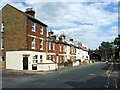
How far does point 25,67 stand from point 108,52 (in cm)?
9571

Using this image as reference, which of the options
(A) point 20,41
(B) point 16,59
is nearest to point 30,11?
(A) point 20,41

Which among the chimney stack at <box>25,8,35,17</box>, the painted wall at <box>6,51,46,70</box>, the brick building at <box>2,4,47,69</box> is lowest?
the painted wall at <box>6,51,46,70</box>

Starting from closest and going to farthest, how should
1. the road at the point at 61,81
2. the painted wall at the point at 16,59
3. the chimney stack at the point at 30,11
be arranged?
the road at the point at 61,81, the painted wall at the point at 16,59, the chimney stack at the point at 30,11

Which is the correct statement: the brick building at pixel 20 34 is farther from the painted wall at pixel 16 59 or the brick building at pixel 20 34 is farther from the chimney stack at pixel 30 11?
the chimney stack at pixel 30 11

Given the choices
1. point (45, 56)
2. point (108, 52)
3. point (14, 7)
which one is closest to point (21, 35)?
point (14, 7)

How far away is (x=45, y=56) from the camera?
→ 47531mm

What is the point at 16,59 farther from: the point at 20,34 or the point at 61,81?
the point at 61,81

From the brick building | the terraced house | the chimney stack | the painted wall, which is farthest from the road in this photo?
the chimney stack

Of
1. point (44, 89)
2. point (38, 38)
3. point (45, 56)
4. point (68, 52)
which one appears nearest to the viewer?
point (44, 89)

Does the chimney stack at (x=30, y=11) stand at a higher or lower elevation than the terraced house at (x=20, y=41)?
higher

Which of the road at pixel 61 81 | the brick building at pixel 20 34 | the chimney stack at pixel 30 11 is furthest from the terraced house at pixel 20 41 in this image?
the road at pixel 61 81

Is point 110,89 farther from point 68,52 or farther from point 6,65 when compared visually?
point 68,52

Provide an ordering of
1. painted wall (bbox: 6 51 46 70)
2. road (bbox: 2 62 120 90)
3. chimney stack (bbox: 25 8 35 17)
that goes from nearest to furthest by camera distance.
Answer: road (bbox: 2 62 120 90), painted wall (bbox: 6 51 46 70), chimney stack (bbox: 25 8 35 17)

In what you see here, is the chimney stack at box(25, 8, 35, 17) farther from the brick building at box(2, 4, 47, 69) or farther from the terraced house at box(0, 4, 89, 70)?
the brick building at box(2, 4, 47, 69)
